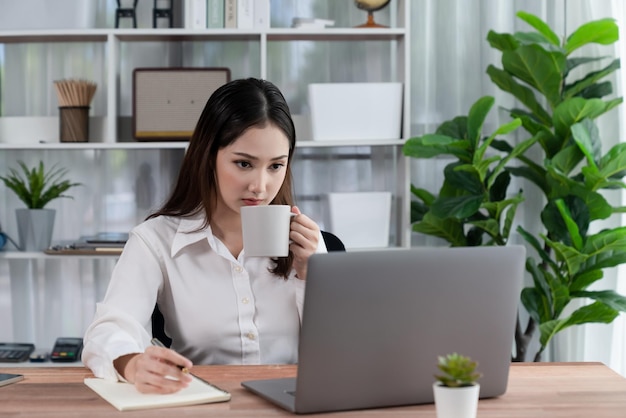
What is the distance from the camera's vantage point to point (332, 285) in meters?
1.21

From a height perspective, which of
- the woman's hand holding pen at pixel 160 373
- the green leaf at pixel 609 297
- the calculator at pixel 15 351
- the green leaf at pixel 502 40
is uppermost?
the green leaf at pixel 502 40

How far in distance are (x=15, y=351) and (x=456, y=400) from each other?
2.59 meters

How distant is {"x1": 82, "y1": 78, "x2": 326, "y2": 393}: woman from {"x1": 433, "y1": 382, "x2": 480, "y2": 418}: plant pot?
71 centimetres

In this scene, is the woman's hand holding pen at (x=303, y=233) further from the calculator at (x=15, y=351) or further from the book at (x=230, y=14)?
the calculator at (x=15, y=351)

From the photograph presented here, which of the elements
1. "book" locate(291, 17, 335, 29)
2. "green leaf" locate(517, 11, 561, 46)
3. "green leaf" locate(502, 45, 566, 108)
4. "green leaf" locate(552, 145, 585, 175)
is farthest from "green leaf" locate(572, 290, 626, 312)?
"book" locate(291, 17, 335, 29)

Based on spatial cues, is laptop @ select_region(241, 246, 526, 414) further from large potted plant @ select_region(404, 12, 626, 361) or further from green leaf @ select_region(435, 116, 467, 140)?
green leaf @ select_region(435, 116, 467, 140)

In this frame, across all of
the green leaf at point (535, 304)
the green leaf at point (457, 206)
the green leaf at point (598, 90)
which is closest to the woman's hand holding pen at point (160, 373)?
the green leaf at point (457, 206)

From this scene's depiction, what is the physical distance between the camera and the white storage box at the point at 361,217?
3.26 meters

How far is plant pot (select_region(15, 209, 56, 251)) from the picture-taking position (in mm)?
3301

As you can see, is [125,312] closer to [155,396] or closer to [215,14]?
[155,396]

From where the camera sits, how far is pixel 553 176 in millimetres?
3127

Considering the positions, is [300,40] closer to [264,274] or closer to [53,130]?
[53,130]

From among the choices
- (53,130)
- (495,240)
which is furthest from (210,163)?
(53,130)

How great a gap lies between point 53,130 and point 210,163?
6.00 feet
